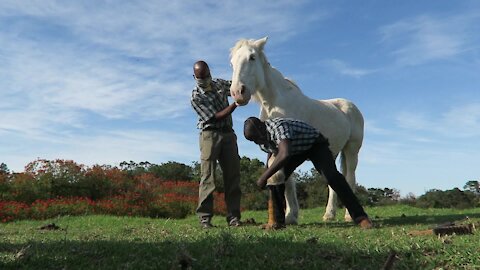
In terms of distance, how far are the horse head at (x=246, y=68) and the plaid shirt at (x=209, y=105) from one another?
0.56m

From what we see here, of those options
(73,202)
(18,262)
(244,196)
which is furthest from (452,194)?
(18,262)

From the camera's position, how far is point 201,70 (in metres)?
6.77

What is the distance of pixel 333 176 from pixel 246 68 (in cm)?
186

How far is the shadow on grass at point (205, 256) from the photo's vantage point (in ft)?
11.0

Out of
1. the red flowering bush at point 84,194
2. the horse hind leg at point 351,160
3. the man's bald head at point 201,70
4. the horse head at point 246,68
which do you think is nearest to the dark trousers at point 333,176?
the horse head at point 246,68

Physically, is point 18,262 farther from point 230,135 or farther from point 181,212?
point 181,212

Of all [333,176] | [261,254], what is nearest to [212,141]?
[333,176]

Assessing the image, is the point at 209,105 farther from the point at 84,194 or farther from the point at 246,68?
the point at 84,194

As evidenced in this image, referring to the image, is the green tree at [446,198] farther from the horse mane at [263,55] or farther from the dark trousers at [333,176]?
the dark trousers at [333,176]

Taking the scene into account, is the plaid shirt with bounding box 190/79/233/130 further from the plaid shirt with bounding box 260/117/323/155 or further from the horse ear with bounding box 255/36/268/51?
the plaid shirt with bounding box 260/117/323/155

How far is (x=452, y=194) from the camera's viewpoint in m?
18.2

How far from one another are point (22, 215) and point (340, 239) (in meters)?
10.8

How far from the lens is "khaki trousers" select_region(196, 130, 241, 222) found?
A: 686cm

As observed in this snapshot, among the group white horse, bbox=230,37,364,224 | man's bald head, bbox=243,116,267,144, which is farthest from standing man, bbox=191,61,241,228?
man's bald head, bbox=243,116,267,144
